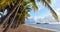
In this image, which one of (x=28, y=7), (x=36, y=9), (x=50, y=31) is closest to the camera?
(x=36, y=9)

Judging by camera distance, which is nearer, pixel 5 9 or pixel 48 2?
pixel 48 2

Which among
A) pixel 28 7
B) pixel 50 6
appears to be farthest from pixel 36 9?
pixel 28 7

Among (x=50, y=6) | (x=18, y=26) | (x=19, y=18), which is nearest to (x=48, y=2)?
(x=50, y=6)

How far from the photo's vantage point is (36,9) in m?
12.4

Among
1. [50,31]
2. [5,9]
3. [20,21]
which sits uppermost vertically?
[5,9]

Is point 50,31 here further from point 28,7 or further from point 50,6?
point 50,6

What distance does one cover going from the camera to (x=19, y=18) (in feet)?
53.1

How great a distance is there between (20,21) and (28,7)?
164 centimetres

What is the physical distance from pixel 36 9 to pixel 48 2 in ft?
8.59

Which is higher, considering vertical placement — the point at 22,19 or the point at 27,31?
the point at 22,19

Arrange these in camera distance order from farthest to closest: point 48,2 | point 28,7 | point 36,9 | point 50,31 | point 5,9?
point 50,31
point 28,7
point 5,9
point 36,9
point 48,2

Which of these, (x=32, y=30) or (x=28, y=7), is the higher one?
(x=28, y=7)

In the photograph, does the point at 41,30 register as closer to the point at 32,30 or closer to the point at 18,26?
the point at 32,30

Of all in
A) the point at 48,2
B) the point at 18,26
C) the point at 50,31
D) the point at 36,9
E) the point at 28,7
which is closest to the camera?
the point at 48,2
